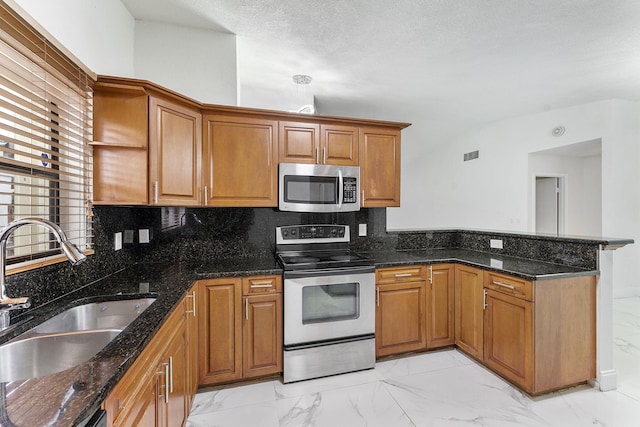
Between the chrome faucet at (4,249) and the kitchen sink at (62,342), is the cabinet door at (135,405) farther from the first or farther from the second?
the chrome faucet at (4,249)

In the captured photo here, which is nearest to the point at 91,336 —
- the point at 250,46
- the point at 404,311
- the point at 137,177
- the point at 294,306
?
the point at 137,177

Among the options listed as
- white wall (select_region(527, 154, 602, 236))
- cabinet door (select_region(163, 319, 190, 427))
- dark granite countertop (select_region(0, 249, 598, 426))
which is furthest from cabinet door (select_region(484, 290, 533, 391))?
white wall (select_region(527, 154, 602, 236))

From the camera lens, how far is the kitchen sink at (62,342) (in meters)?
1.06

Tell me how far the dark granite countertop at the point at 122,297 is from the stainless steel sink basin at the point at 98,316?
30 mm

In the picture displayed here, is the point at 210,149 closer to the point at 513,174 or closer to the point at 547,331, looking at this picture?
the point at 547,331

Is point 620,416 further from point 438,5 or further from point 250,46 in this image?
point 250,46

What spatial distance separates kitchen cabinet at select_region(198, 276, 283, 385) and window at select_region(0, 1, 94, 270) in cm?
86

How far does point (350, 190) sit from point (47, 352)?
212cm

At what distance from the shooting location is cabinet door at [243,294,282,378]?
219 centimetres

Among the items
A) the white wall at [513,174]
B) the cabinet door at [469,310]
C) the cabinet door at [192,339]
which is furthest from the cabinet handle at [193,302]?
the white wall at [513,174]


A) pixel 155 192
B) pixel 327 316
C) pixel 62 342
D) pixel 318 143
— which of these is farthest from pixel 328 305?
pixel 62 342

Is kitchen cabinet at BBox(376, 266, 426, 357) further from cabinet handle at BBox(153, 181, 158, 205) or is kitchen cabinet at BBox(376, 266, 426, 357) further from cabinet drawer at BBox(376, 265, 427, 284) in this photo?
cabinet handle at BBox(153, 181, 158, 205)

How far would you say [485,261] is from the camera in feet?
8.29

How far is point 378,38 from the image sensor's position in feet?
8.04
